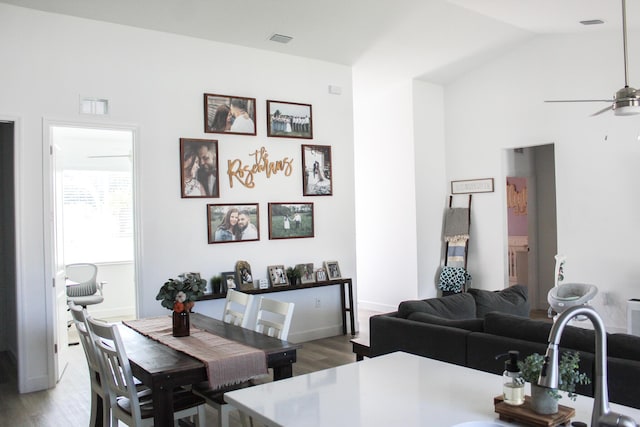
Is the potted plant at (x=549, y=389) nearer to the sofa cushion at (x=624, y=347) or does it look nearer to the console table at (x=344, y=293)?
the sofa cushion at (x=624, y=347)

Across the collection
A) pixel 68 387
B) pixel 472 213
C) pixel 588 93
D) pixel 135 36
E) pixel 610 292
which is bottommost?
pixel 68 387

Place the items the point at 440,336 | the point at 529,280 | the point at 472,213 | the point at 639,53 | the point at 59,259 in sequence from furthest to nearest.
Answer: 1. the point at 529,280
2. the point at 472,213
3. the point at 639,53
4. the point at 59,259
5. the point at 440,336

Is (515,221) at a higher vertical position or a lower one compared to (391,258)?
higher

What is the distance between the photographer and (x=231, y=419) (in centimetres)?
382

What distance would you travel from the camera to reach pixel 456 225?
7730 millimetres

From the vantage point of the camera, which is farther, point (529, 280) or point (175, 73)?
point (529, 280)

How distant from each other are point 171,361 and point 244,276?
9.69ft

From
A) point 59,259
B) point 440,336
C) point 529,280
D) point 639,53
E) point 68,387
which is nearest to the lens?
point 440,336

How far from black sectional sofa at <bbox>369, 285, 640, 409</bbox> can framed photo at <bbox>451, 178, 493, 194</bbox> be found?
3317 mm

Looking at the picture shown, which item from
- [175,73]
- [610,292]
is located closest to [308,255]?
[175,73]

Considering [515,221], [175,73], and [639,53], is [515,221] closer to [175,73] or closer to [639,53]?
[639,53]

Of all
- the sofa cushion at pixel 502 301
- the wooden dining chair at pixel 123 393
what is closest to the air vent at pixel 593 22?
the sofa cushion at pixel 502 301

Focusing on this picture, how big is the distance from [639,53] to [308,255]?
4.49 metres

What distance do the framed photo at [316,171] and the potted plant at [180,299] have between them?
307 centimetres
